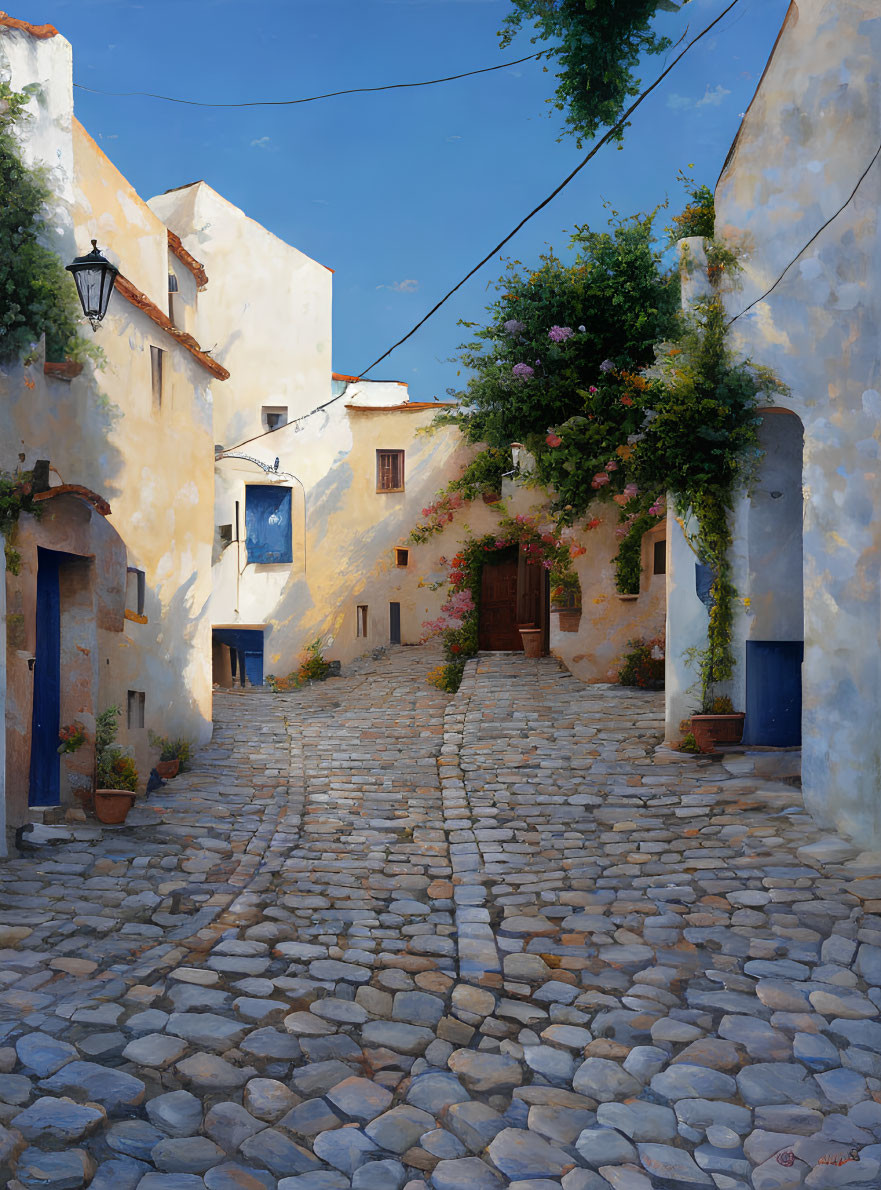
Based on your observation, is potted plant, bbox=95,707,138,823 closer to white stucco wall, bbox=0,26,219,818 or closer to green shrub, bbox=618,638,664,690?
white stucco wall, bbox=0,26,219,818

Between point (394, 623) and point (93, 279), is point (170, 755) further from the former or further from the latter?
point (394, 623)

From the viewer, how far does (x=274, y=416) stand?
19594 millimetres

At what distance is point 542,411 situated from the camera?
45.1 feet

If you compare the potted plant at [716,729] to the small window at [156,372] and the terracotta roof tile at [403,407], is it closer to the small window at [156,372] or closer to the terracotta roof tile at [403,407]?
the small window at [156,372]

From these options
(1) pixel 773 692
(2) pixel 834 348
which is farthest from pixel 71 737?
(2) pixel 834 348

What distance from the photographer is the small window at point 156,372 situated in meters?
9.98

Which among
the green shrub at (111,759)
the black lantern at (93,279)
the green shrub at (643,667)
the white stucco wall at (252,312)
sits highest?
the white stucco wall at (252,312)

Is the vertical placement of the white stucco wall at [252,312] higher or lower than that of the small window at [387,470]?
higher

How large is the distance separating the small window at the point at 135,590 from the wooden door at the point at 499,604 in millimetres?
10856

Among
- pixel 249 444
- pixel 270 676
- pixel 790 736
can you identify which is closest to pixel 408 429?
pixel 249 444

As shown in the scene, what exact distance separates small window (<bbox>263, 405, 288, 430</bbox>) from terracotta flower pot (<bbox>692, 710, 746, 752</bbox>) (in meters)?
13.1

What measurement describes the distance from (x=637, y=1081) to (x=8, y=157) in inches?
302

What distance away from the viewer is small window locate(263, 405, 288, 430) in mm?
19469

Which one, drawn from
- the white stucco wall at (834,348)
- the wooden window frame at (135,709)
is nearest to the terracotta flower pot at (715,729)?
the white stucco wall at (834,348)
